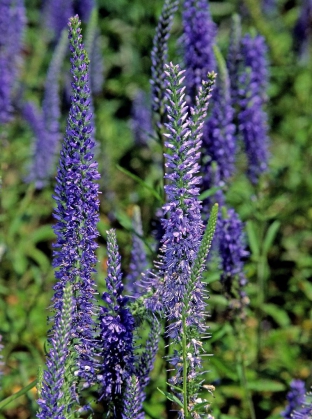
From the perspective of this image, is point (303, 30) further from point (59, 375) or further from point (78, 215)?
point (59, 375)

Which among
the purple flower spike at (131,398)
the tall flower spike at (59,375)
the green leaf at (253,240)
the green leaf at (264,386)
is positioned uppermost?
the green leaf at (253,240)

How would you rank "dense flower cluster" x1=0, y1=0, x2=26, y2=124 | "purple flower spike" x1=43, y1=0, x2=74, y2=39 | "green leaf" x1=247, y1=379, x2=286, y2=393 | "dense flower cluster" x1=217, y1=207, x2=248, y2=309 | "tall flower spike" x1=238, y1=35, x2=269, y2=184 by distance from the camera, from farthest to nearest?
"purple flower spike" x1=43, y1=0, x2=74, y2=39, "dense flower cluster" x1=0, y1=0, x2=26, y2=124, "tall flower spike" x1=238, y1=35, x2=269, y2=184, "green leaf" x1=247, y1=379, x2=286, y2=393, "dense flower cluster" x1=217, y1=207, x2=248, y2=309

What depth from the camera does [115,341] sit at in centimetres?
310

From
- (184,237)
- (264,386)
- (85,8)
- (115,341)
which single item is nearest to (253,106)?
(264,386)

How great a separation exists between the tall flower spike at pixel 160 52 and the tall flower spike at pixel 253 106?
141cm

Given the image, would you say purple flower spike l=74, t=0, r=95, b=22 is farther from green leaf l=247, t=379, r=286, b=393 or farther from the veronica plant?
the veronica plant

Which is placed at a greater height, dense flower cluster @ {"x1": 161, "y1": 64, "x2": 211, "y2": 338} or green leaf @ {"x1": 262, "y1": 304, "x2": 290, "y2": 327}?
dense flower cluster @ {"x1": 161, "y1": 64, "x2": 211, "y2": 338}

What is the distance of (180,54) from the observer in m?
4.91

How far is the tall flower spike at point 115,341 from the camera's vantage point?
3.06m

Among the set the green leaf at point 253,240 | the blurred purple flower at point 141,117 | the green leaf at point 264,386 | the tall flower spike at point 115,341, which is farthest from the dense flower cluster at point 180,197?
the blurred purple flower at point 141,117

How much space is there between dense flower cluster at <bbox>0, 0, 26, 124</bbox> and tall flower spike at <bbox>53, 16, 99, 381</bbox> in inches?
129

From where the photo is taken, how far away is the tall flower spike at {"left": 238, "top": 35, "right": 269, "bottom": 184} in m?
5.37

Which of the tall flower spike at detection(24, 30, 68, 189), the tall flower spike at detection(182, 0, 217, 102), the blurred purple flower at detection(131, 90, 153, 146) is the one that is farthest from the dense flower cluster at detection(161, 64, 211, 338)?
the blurred purple flower at detection(131, 90, 153, 146)

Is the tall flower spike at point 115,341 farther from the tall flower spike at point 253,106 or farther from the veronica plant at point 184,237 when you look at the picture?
the tall flower spike at point 253,106
